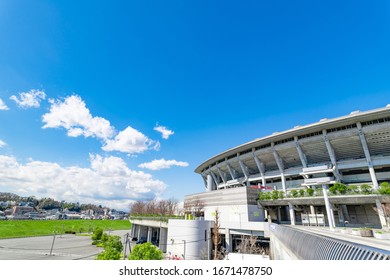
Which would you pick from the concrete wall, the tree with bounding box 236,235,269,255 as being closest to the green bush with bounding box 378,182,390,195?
the tree with bounding box 236,235,269,255

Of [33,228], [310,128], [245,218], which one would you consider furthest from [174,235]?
[33,228]

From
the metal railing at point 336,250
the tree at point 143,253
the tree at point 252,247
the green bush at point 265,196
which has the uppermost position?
the green bush at point 265,196

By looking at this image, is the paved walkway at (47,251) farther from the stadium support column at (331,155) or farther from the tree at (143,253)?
the stadium support column at (331,155)

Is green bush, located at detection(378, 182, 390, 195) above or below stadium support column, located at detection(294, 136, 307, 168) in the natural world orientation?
below

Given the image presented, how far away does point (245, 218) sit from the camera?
26.5 meters

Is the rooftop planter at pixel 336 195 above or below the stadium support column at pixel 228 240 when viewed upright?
above

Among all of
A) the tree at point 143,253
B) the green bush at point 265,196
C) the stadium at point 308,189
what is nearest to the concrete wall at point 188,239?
the stadium at point 308,189

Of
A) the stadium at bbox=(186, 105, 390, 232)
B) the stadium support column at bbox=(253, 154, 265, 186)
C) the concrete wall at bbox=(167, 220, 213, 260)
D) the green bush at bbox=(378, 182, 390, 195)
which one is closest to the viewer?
the green bush at bbox=(378, 182, 390, 195)

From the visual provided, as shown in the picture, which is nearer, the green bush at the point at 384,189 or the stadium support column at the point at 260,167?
the green bush at the point at 384,189

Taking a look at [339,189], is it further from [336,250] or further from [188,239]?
[336,250]

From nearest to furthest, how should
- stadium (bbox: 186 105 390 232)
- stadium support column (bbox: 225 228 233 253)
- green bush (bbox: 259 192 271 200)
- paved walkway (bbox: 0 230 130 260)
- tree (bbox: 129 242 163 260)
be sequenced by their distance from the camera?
tree (bbox: 129 242 163 260) → paved walkway (bbox: 0 230 130 260) → stadium (bbox: 186 105 390 232) → stadium support column (bbox: 225 228 233 253) → green bush (bbox: 259 192 271 200)

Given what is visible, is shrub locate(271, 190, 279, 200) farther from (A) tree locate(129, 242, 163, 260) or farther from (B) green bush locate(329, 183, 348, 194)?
(A) tree locate(129, 242, 163, 260)
